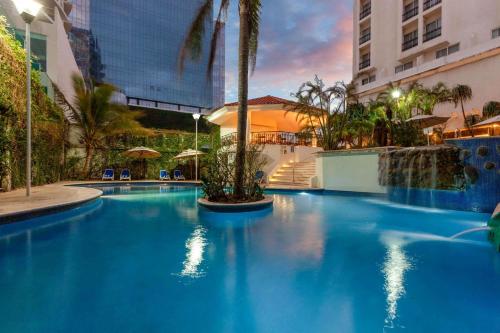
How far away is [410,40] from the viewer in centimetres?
2852

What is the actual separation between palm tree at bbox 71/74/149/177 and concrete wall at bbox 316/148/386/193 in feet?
43.0

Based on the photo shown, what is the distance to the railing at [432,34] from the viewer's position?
25.9 meters

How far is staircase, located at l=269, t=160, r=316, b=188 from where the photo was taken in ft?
55.2

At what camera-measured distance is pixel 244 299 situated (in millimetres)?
3002

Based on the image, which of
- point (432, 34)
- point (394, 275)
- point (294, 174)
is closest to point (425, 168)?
point (394, 275)

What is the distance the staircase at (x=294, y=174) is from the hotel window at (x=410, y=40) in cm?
1895

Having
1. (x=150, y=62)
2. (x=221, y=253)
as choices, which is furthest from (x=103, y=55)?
(x=221, y=253)

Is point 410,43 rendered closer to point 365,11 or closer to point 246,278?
point 365,11

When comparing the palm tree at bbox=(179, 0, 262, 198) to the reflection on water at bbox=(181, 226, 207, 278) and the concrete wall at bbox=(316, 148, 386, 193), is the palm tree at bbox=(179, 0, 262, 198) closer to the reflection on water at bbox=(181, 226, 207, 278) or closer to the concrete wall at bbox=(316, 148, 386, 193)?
the reflection on water at bbox=(181, 226, 207, 278)

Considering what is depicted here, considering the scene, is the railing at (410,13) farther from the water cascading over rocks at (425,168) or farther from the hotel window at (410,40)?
the water cascading over rocks at (425,168)

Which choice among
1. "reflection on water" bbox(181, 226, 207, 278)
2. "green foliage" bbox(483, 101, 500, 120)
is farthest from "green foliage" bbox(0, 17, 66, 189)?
"green foliage" bbox(483, 101, 500, 120)

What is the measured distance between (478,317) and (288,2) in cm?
2321

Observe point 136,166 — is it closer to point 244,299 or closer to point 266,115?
point 266,115

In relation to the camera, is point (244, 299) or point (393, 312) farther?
point (244, 299)
